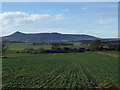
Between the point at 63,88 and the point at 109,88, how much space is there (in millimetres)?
3426

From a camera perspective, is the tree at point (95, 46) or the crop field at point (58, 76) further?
the tree at point (95, 46)

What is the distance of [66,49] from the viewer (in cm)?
10288

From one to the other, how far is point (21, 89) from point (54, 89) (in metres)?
2.17

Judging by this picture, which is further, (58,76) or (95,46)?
(95,46)

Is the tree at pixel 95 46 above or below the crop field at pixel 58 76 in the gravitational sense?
above

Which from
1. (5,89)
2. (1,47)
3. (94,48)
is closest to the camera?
(5,89)

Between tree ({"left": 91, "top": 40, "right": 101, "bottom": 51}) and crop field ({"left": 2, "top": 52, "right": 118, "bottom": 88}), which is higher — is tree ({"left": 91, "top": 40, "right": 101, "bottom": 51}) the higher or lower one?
the higher one

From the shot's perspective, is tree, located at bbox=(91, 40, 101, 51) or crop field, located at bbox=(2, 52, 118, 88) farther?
tree, located at bbox=(91, 40, 101, 51)

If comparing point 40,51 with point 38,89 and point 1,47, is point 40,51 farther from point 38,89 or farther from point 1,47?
point 38,89

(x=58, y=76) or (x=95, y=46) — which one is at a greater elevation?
(x=95, y=46)

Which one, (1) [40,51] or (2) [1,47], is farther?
(1) [40,51]

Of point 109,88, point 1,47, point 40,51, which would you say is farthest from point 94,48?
point 109,88

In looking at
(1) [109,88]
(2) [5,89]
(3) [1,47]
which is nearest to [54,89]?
(2) [5,89]

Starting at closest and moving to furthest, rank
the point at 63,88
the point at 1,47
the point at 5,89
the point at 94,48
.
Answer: the point at 5,89
the point at 63,88
the point at 1,47
the point at 94,48
